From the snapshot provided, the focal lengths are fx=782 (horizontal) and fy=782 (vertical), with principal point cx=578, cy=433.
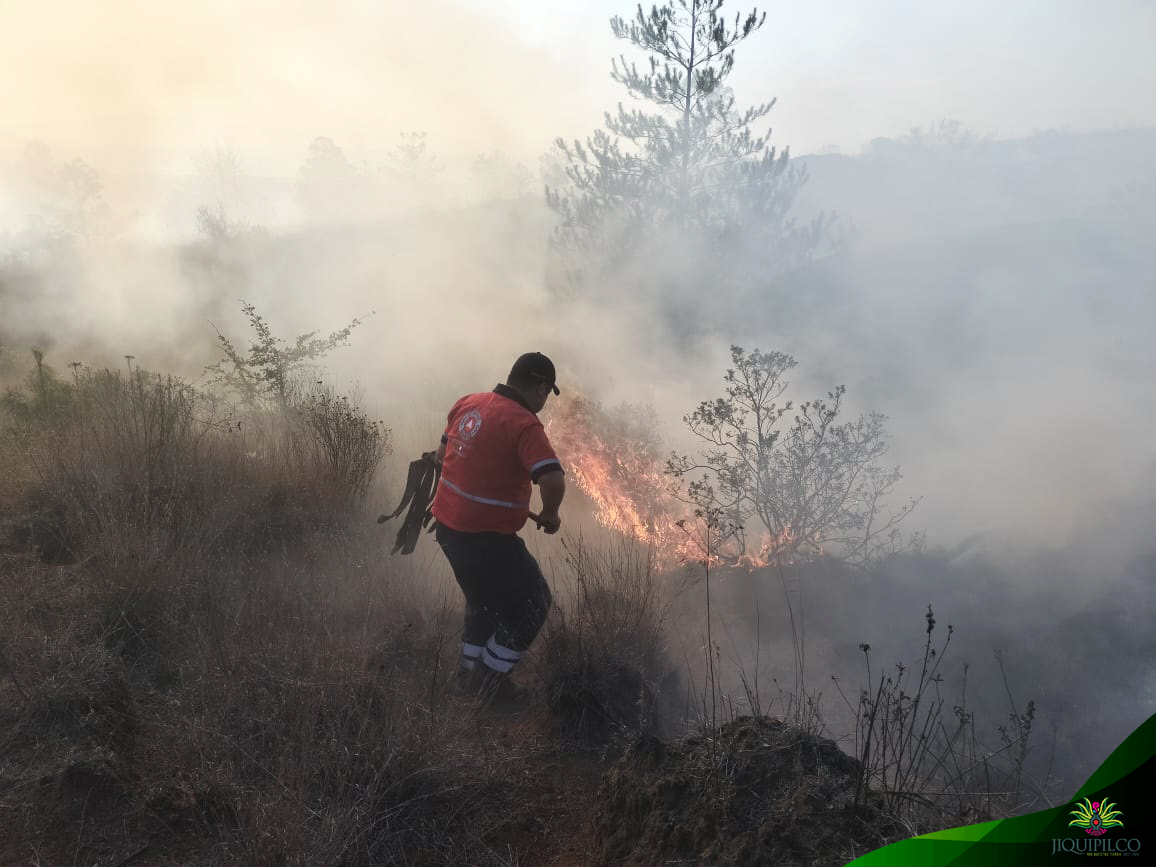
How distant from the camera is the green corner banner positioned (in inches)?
63.9

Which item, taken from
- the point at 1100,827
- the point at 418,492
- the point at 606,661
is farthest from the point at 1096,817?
the point at 418,492

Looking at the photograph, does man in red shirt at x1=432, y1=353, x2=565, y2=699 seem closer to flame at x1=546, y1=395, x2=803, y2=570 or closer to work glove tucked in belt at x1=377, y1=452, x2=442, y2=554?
work glove tucked in belt at x1=377, y1=452, x2=442, y2=554

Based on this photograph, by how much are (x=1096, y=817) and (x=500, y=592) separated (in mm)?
2720

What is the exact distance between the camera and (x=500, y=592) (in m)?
3.94

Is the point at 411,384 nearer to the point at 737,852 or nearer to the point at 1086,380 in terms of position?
the point at 1086,380

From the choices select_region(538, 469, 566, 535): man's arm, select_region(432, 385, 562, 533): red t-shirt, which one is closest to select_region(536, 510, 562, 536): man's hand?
select_region(538, 469, 566, 535): man's arm

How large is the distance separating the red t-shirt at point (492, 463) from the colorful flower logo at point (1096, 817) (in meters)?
2.36

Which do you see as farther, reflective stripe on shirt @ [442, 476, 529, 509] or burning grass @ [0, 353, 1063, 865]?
reflective stripe on shirt @ [442, 476, 529, 509]

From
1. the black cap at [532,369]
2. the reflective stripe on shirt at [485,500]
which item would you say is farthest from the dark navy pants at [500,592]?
the black cap at [532,369]

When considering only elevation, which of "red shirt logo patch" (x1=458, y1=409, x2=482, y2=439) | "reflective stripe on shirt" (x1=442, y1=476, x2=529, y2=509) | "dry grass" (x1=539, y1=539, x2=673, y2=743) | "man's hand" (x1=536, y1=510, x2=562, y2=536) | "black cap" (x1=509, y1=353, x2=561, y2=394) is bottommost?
"dry grass" (x1=539, y1=539, x2=673, y2=743)

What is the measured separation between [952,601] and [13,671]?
5.65m

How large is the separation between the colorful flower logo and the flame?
4082 mm

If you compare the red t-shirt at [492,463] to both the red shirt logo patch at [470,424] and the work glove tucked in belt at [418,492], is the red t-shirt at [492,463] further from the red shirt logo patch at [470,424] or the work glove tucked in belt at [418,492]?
the work glove tucked in belt at [418,492]

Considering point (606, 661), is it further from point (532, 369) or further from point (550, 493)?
point (532, 369)
